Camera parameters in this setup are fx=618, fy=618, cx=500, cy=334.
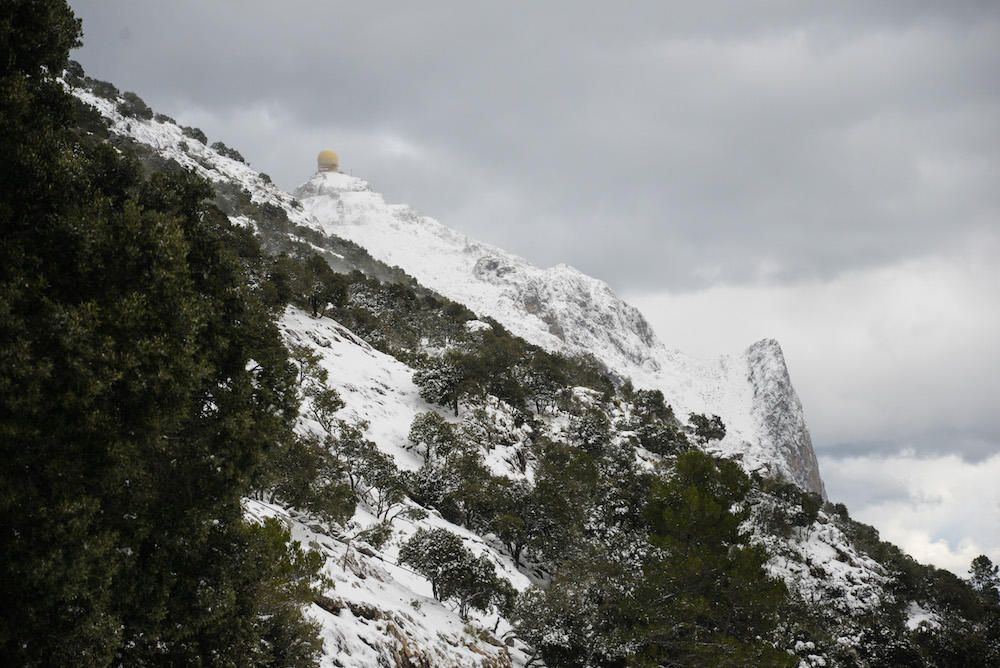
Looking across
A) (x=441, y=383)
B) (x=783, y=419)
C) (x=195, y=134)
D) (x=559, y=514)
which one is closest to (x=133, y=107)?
(x=195, y=134)

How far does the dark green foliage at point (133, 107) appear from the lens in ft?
275

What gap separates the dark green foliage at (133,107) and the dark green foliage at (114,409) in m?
88.5

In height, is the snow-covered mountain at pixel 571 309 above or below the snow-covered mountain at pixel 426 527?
above

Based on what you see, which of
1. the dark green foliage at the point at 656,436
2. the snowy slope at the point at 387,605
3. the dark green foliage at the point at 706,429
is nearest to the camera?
the snowy slope at the point at 387,605

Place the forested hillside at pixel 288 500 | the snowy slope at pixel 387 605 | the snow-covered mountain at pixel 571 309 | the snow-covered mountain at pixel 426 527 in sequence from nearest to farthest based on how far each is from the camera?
the forested hillside at pixel 288 500 < the snowy slope at pixel 387 605 < the snow-covered mountain at pixel 426 527 < the snow-covered mountain at pixel 571 309

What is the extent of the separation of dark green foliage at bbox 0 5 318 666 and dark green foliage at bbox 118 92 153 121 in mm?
88519

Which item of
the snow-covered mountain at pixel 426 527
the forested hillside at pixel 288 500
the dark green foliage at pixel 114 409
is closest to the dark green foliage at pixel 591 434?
the forested hillside at pixel 288 500

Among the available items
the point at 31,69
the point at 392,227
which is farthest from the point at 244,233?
the point at 392,227

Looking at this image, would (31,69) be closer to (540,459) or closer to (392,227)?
(540,459)

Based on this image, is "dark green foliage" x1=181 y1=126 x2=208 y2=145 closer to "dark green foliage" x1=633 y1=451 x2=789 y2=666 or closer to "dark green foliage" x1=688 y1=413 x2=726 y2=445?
"dark green foliage" x1=688 y1=413 x2=726 y2=445

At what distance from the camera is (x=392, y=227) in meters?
179

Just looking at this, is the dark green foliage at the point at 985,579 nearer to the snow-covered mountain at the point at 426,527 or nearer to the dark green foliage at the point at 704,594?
the snow-covered mountain at the point at 426,527

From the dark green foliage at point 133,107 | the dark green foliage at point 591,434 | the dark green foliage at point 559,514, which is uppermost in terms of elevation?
the dark green foliage at point 133,107

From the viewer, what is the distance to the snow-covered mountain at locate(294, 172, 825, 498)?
154 meters
